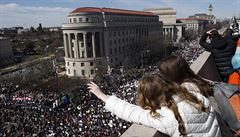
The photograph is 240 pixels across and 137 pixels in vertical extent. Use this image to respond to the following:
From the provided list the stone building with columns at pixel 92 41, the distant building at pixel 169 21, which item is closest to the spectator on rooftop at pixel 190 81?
the stone building with columns at pixel 92 41

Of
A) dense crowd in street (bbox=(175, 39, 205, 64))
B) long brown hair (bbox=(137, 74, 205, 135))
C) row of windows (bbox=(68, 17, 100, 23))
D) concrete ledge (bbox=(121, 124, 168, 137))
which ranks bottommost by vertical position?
dense crowd in street (bbox=(175, 39, 205, 64))

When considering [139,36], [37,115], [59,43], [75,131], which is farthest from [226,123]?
[59,43]

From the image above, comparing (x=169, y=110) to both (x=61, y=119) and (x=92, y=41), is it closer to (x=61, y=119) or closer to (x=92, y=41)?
(x=61, y=119)

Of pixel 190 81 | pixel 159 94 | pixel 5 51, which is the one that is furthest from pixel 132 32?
pixel 159 94

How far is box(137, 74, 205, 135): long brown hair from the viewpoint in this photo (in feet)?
7.71

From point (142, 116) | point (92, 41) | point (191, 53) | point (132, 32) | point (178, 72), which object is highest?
point (178, 72)

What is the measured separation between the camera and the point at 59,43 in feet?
371

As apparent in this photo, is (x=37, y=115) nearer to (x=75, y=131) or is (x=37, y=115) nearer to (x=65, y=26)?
(x=75, y=131)

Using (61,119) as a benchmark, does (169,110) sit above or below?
above

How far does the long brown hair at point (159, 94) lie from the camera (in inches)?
92.5

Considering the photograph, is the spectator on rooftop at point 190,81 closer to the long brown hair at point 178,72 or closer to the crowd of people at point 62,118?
the long brown hair at point 178,72

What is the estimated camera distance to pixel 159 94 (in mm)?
2410

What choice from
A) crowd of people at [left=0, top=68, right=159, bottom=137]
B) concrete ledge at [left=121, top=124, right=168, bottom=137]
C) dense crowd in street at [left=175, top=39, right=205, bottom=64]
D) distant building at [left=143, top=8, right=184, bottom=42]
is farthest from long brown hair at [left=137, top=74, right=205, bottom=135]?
distant building at [left=143, top=8, right=184, bottom=42]

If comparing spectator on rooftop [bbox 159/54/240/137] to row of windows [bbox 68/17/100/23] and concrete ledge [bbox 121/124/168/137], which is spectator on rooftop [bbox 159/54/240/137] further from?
row of windows [bbox 68/17/100/23]
